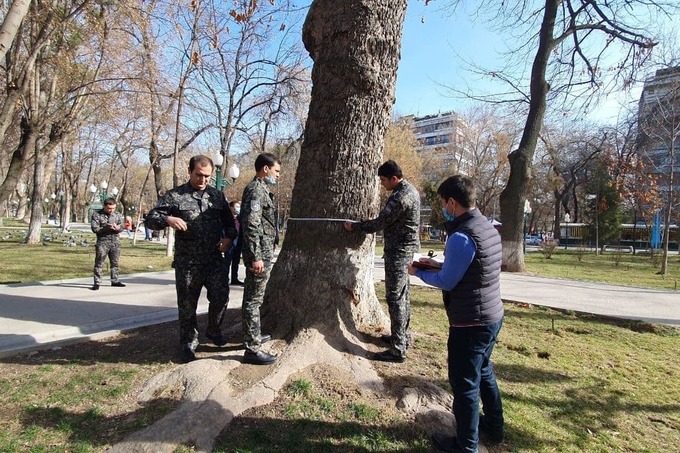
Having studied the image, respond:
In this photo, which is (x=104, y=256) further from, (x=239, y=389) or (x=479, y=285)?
(x=479, y=285)

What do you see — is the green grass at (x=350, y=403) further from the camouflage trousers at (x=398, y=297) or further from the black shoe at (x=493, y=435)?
the camouflage trousers at (x=398, y=297)

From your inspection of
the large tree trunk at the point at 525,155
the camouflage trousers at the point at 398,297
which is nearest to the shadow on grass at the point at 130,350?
the camouflage trousers at the point at 398,297

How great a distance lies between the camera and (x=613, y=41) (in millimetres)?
12602

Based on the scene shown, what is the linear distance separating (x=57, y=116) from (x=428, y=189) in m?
31.7

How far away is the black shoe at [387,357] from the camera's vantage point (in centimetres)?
349

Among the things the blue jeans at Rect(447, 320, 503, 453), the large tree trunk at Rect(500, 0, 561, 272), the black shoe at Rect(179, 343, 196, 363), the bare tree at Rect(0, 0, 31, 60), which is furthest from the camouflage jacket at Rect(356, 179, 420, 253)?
the large tree trunk at Rect(500, 0, 561, 272)

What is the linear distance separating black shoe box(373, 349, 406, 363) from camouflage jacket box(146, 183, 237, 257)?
5.60 feet

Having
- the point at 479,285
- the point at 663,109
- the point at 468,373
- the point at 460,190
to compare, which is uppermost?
the point at 663,109

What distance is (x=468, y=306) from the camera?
8.09 ft

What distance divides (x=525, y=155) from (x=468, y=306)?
37.5 feet

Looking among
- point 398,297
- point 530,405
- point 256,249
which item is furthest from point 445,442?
point 256,249

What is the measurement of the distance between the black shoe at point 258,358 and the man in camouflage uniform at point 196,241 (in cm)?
59

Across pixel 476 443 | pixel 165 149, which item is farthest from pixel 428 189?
pixel 476 443

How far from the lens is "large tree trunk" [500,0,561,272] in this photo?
12.4 meters
